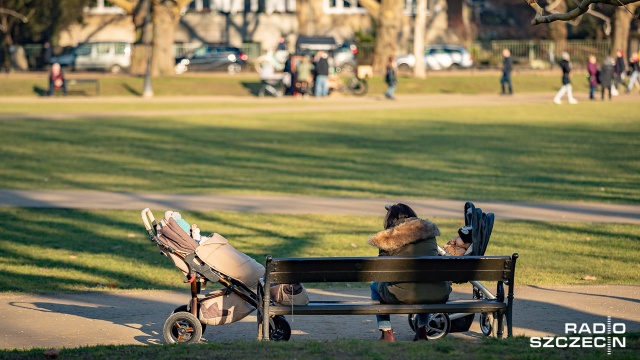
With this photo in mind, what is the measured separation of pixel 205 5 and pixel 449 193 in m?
54.9

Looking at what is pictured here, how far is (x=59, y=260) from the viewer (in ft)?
35.2

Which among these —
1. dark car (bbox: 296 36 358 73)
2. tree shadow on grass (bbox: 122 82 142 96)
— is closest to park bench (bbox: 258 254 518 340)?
tree shadow on grass (bbox: 122 82 142 96)

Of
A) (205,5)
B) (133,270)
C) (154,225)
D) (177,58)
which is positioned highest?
(205,5)

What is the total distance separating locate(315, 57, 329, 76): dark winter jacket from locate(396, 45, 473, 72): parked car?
18613 millimetres

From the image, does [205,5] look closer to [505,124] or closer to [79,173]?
[505,124]

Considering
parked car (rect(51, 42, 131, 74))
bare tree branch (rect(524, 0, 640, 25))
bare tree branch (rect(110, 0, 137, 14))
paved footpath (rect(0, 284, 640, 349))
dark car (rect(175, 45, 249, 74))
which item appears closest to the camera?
paved footpath (rect(0, 284, 640, 349))

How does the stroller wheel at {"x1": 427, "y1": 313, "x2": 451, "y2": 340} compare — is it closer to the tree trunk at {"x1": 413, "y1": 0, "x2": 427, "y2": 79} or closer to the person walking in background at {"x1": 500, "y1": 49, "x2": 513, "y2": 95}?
the person walking in background at {"x1": 500, "y1": 49, "x2": 513, "y2": 95}

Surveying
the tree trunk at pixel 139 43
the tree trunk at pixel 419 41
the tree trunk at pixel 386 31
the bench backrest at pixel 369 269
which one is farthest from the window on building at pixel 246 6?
the bench backrest at pixel 369 269

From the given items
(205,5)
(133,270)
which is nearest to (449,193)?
(133,270)

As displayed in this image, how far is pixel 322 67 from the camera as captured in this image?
39.1m

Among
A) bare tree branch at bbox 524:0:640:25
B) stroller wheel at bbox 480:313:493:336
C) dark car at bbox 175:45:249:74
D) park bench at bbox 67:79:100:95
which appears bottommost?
stroller wheel at bbox 480:313:493:336

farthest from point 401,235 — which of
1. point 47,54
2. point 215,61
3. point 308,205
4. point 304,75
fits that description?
point 47,54

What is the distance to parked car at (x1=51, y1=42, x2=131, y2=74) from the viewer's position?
2323 inches

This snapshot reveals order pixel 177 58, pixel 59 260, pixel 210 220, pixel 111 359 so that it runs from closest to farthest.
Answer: pixel 111 359 < pixel 59 260 < pixel 210 220 < pixel 177 58
